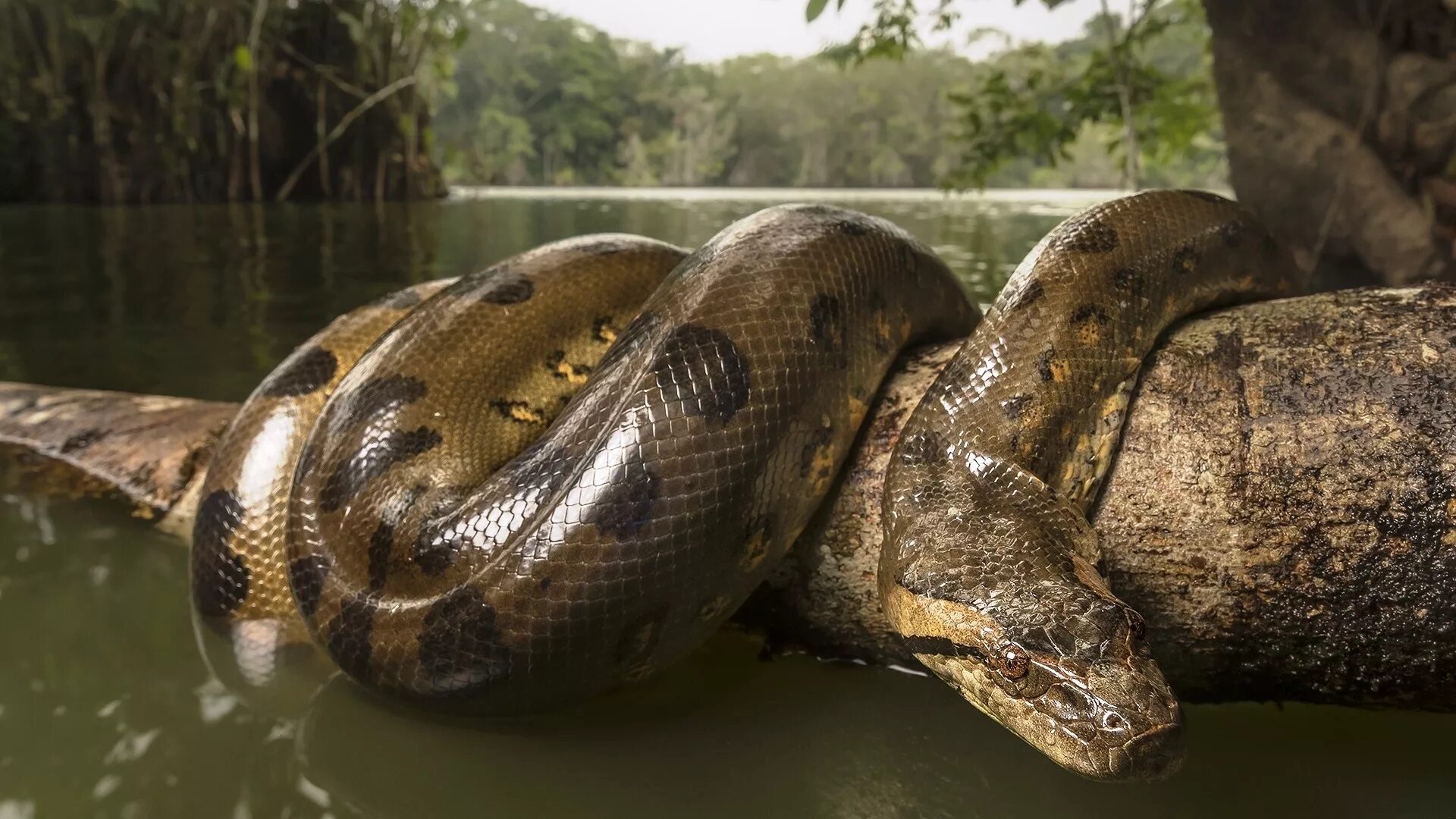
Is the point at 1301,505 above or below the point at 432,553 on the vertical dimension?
above

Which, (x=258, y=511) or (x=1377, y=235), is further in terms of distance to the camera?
(x=1377, y=235)

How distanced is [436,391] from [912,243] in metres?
1.46

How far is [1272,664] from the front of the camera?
2170mm

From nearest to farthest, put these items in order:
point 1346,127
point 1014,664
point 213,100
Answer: point 1014,664
point 1346,127
point 213,100

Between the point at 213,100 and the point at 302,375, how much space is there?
1385 centimetres

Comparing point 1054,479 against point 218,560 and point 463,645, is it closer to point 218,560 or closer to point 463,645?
point 463,645

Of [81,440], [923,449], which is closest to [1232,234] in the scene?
[923,449]

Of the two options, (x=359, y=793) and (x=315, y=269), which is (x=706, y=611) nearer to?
(x=359, y=793)

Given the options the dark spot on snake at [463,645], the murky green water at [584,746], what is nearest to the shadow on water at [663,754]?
the murky green water at [584,746]

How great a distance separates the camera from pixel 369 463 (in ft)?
7.95

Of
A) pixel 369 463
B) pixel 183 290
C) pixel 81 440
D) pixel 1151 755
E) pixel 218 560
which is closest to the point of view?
pixel 1151 755

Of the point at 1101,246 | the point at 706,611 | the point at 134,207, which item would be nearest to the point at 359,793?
the point at 706,611

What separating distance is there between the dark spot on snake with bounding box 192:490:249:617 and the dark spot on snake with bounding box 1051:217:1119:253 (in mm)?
2588

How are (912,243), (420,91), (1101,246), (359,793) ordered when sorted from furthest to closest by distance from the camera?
(420,91) < (912,243) < (1101,246) < (359,793)
